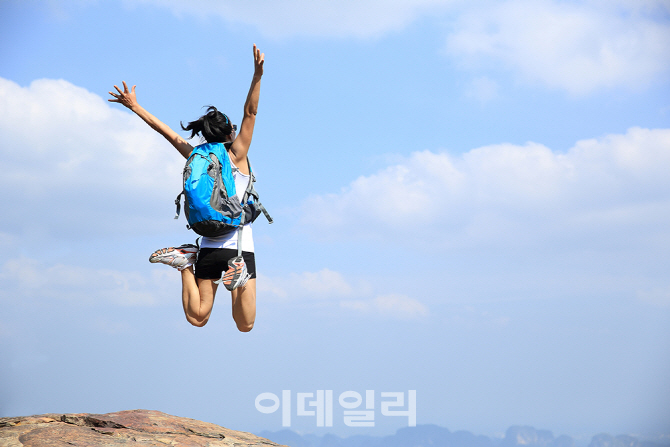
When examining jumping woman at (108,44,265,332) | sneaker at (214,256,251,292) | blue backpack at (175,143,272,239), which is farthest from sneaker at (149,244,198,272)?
sneaker at (214,256,251,292)

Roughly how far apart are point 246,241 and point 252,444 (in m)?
2.97

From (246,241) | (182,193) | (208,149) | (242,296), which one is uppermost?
(208,149)

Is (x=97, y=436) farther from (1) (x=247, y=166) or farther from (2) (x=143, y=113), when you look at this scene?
(2) (x=143, y=113)

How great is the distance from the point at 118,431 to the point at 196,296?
2.10 meters

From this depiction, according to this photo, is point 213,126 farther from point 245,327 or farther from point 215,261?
point 245,327

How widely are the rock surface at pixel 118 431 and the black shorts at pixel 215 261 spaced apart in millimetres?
2254

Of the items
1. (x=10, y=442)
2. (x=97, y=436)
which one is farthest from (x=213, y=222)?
(x=10, y=442)

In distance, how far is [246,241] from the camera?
9.02 m

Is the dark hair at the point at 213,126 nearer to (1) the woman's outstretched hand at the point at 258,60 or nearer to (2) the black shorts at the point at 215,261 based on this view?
(1) the woman's outstretched hand at the point at 258,60

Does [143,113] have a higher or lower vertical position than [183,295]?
higher

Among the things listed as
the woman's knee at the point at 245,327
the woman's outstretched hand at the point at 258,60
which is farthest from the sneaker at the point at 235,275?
the woman's outstretched hand at the point at 258,60

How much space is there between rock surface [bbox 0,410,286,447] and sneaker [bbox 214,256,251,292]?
7.04 feet

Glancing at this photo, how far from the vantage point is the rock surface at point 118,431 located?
301 inches

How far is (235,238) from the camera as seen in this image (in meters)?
8.92
